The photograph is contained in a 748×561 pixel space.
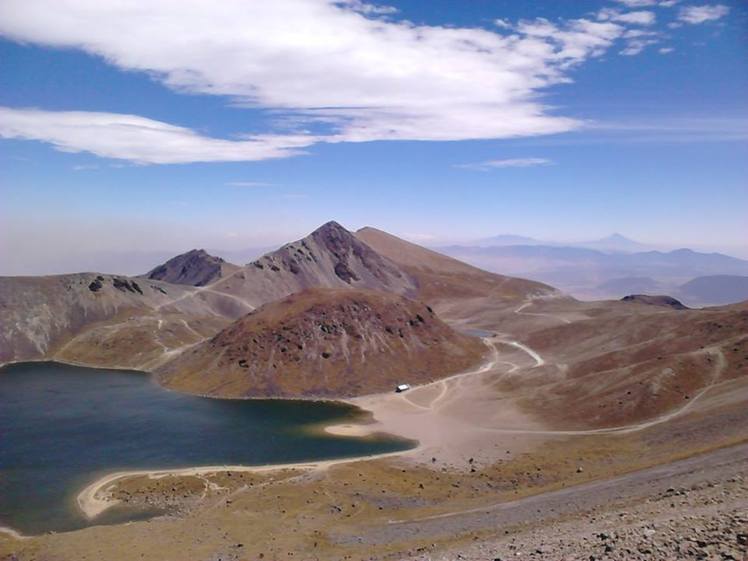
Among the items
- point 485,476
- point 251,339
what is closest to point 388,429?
point 485,476

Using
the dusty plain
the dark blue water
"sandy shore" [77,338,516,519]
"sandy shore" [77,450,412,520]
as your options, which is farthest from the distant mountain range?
"sandy shore" [77,450,412,520]

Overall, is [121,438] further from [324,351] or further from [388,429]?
[324,351]

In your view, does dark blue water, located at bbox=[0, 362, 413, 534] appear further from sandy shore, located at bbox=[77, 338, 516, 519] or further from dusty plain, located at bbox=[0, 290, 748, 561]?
dusty plain, located at bbox=[0, 290, 748, 561]

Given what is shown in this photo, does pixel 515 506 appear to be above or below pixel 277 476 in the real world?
above

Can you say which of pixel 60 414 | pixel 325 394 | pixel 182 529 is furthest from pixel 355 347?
pixel 182 529

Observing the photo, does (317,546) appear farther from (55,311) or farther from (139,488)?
(55,311)
